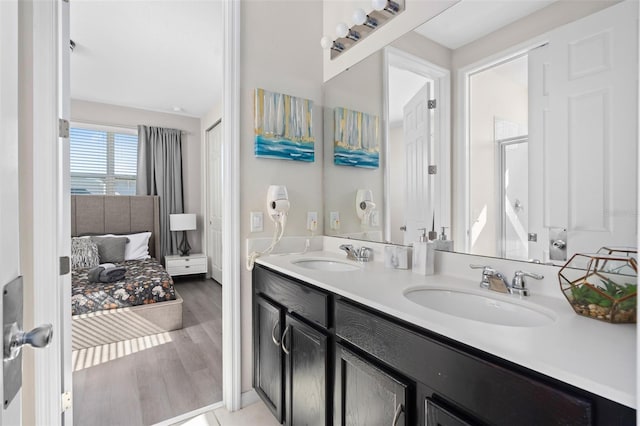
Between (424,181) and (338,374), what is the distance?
97 cm

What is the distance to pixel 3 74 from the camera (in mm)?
476

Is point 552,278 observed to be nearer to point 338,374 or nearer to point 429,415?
point 429,415

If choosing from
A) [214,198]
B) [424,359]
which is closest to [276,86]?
[424,359]

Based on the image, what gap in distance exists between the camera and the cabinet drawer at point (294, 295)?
1235mm

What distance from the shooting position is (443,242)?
138cm

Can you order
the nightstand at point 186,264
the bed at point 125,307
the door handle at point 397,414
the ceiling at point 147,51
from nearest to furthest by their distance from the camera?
the door handle at point 397,414
the ceiling at point 147,51
the bed at point 125,307
the nightstand at point 186,264

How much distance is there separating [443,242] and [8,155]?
141 centimetres

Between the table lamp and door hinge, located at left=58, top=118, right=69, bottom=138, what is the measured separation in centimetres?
352

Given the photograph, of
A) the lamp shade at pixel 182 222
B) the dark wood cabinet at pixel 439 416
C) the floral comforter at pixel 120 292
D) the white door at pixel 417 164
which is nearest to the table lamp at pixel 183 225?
the lamp shade at pixel 182 222

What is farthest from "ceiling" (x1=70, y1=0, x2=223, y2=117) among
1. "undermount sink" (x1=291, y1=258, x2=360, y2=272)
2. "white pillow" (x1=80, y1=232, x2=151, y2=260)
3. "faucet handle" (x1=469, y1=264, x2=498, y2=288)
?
"faucet handle" (x1=469, y1=264, x2=498, y2=288)

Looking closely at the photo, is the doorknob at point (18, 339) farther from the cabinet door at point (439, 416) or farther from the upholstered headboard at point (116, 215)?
the upholstered headboard at point (116, 215)

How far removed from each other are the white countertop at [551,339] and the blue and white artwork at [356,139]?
0.98 meters

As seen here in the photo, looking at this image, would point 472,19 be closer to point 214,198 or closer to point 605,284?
point 605,284

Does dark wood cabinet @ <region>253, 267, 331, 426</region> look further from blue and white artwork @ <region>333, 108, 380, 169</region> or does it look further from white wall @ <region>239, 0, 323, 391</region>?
blue and white artwork @ <region>333, 108, 380, 169</region>
